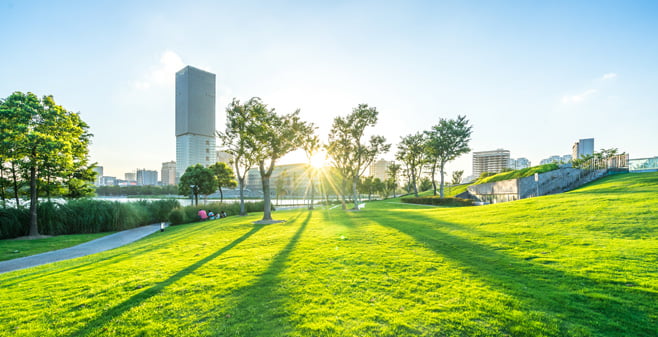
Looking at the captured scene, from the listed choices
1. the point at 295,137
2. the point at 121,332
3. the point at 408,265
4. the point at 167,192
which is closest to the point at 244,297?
the point at 121,332

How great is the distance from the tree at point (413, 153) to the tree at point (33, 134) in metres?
43.8

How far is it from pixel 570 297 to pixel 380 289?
274 centimetres

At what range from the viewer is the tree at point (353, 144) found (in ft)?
72.8

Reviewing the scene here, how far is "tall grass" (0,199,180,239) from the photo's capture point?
658 inches

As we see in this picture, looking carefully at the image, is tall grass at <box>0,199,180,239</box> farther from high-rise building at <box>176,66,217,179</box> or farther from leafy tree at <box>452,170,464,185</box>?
high-rise building at <box>176,66,217,179</box>

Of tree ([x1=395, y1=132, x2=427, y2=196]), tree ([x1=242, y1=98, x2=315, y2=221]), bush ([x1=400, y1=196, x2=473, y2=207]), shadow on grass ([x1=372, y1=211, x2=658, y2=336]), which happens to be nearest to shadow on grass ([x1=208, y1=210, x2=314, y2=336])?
shadow on grass ([x1=372, y1=211, x2=658, y2=336])

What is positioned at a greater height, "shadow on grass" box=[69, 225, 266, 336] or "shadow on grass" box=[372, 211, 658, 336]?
"shadow on grass" box=[372, 211, 658, 336]

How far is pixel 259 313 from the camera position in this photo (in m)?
3.88

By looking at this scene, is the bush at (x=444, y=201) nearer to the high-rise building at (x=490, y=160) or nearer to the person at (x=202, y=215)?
the person at (x=202, y=215)

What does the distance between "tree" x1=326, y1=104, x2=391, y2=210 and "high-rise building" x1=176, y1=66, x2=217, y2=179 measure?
139 meters

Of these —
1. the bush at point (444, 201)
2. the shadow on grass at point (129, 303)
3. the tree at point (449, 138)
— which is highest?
the tree at point (449, 138)

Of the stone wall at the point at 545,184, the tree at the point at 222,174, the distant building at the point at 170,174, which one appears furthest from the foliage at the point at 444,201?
the distant building at the point at 170,174

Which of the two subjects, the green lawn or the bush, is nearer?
the green lawn

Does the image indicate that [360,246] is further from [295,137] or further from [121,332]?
[295,137]
